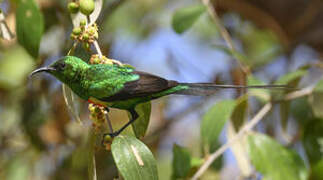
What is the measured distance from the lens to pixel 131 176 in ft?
4.25

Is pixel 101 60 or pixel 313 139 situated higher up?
pixel 101 60

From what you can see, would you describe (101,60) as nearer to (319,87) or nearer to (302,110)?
(319,87)

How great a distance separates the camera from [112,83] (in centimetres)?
143

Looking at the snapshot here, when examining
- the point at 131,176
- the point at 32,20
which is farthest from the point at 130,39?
the point at 131,176

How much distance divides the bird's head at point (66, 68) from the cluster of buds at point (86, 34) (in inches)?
2.5

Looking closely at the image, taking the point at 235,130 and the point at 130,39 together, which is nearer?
the point at 235,130

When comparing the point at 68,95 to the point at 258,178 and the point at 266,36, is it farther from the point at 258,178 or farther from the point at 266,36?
the point at 266,36

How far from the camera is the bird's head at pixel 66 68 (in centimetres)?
143

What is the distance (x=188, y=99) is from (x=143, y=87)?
78.4 inches

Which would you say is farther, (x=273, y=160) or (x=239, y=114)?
(x=239, y=114)

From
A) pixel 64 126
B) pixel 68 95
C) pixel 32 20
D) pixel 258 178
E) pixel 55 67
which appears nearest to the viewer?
pixel 55 67

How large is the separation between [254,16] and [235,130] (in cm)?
170

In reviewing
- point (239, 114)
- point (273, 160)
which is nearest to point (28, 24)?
point (239, 114)

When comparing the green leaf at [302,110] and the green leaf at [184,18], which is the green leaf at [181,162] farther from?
the green leaf at [302,110]
